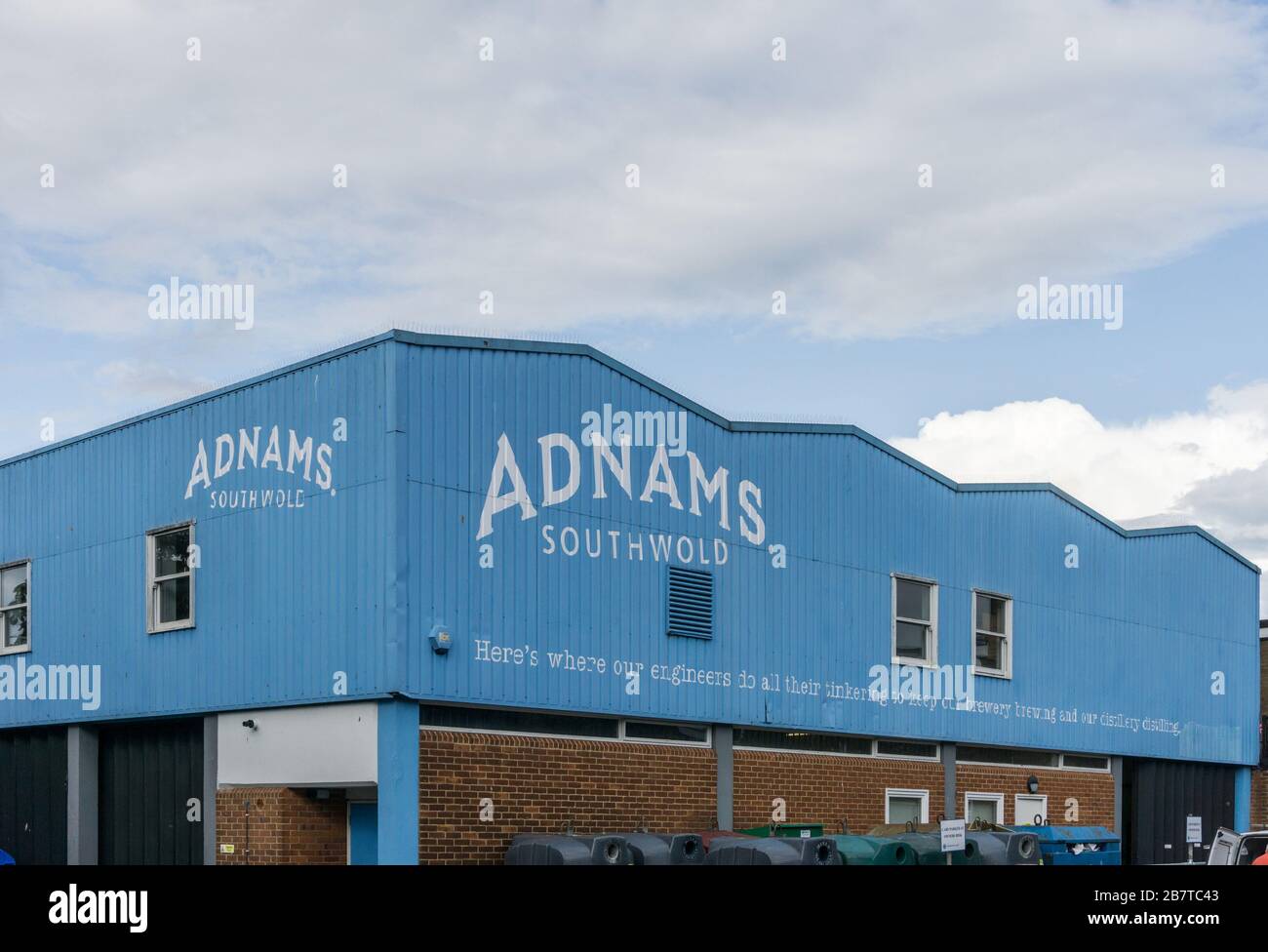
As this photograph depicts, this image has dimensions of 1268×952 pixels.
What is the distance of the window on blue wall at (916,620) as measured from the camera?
84.2ft

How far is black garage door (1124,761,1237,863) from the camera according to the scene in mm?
31047

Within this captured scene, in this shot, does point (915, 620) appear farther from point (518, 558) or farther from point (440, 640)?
point (440, 640)

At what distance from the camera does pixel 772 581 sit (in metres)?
23.3

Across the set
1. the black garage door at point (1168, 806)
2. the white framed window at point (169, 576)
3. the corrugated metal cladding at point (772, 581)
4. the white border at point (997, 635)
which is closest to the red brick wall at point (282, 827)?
the corrugated metal cladding at point (772, 581)

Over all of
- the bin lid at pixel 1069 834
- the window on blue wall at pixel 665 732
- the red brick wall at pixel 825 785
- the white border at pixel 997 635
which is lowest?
the bin lid at pixel 1069 834

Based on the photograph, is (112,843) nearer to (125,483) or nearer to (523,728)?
(125,483)

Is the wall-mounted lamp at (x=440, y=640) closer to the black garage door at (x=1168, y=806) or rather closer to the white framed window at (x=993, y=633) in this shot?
the white framed window at (x=993, y=633)

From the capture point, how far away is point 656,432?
71.8 feet

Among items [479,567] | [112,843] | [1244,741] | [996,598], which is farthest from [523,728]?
[1244,741]

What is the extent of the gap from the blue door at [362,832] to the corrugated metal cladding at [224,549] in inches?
64.1

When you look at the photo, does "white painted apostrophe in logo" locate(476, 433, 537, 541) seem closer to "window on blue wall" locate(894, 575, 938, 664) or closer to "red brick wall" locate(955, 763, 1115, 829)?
"window on blue wall" locate(894, 575, 938, 664)

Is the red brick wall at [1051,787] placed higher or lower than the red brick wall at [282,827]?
lower
